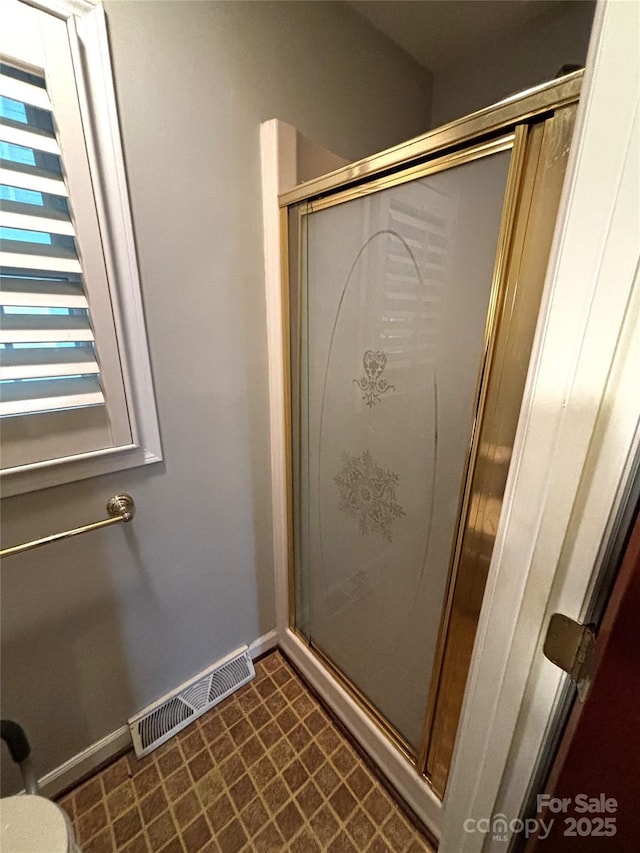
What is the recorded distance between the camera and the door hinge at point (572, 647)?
1.42ft

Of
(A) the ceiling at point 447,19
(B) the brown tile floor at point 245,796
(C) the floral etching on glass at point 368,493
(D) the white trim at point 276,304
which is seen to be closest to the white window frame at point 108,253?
(D) the white trim at point 276,304

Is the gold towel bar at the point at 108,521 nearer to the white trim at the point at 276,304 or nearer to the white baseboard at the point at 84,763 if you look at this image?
the white trim at the point at 276,304

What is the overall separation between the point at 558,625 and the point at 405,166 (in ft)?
2.89

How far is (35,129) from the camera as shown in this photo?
711 millimetres

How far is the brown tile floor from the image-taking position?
3.17 feet

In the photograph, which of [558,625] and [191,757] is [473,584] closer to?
[558,625]

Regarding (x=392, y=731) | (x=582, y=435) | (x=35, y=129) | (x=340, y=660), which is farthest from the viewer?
(x=340, y=660)

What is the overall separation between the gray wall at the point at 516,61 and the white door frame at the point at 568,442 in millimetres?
1339

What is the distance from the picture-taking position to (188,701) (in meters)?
1.25

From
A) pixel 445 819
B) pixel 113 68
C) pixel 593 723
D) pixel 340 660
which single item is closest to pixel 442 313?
pixel 593 723

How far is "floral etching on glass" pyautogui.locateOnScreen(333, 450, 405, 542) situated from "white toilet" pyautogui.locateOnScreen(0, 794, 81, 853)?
89 cm

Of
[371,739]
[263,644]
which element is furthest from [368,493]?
[263,644]

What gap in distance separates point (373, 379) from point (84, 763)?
1.48 m

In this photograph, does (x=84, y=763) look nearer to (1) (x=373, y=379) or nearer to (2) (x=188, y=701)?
(2) (x=188, y=701)
